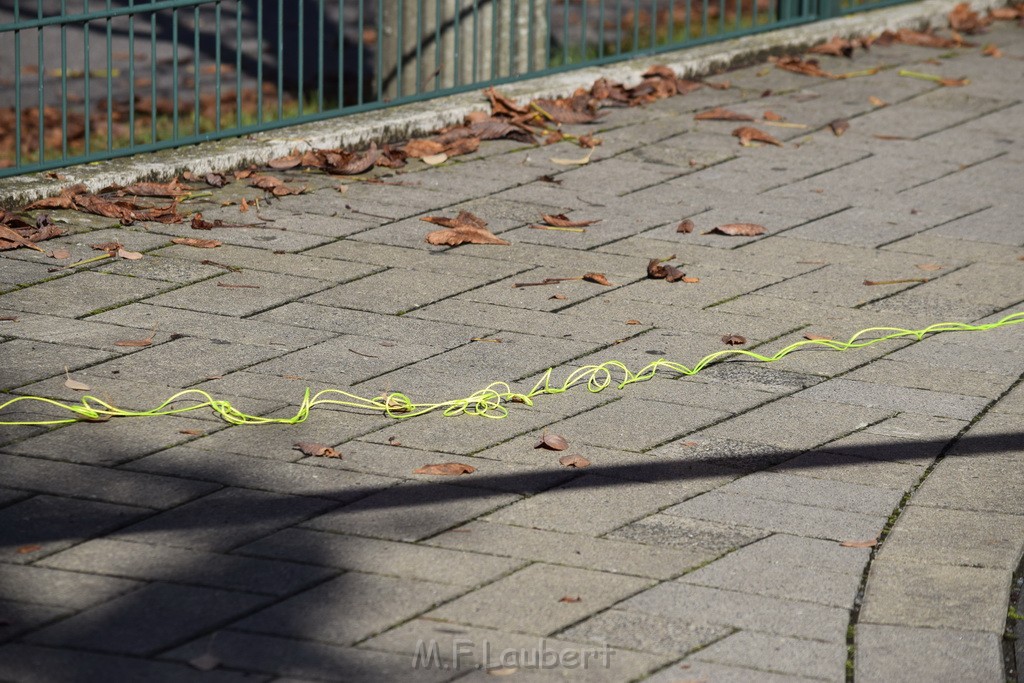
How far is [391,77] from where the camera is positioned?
794cm

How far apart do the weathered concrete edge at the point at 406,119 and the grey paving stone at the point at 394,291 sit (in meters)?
1.58

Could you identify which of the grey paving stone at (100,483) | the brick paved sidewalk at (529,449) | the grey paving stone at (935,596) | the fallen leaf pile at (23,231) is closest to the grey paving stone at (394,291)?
the brick paved sidewalk at (529,449)

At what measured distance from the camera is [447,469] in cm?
391

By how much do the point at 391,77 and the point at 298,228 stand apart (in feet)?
7.22

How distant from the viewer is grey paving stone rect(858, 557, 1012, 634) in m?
3.27

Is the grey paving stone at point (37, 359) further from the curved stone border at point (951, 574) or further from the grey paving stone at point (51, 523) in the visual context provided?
the curved stone border at point (951, 574)

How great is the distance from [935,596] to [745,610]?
1.45 feet

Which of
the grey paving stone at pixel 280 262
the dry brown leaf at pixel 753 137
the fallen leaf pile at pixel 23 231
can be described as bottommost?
the grey paving stone at pixel 280 262

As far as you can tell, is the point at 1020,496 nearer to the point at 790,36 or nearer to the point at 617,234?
the point at 617,234

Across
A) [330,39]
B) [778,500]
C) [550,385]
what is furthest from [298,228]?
[330,39]

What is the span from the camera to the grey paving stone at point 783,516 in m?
3.66

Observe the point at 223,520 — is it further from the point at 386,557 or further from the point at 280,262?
the point at 280,262

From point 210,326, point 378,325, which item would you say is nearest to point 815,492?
point 378,325

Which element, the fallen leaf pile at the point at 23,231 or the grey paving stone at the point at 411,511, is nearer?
the grey paving stone at the point at 411,511
